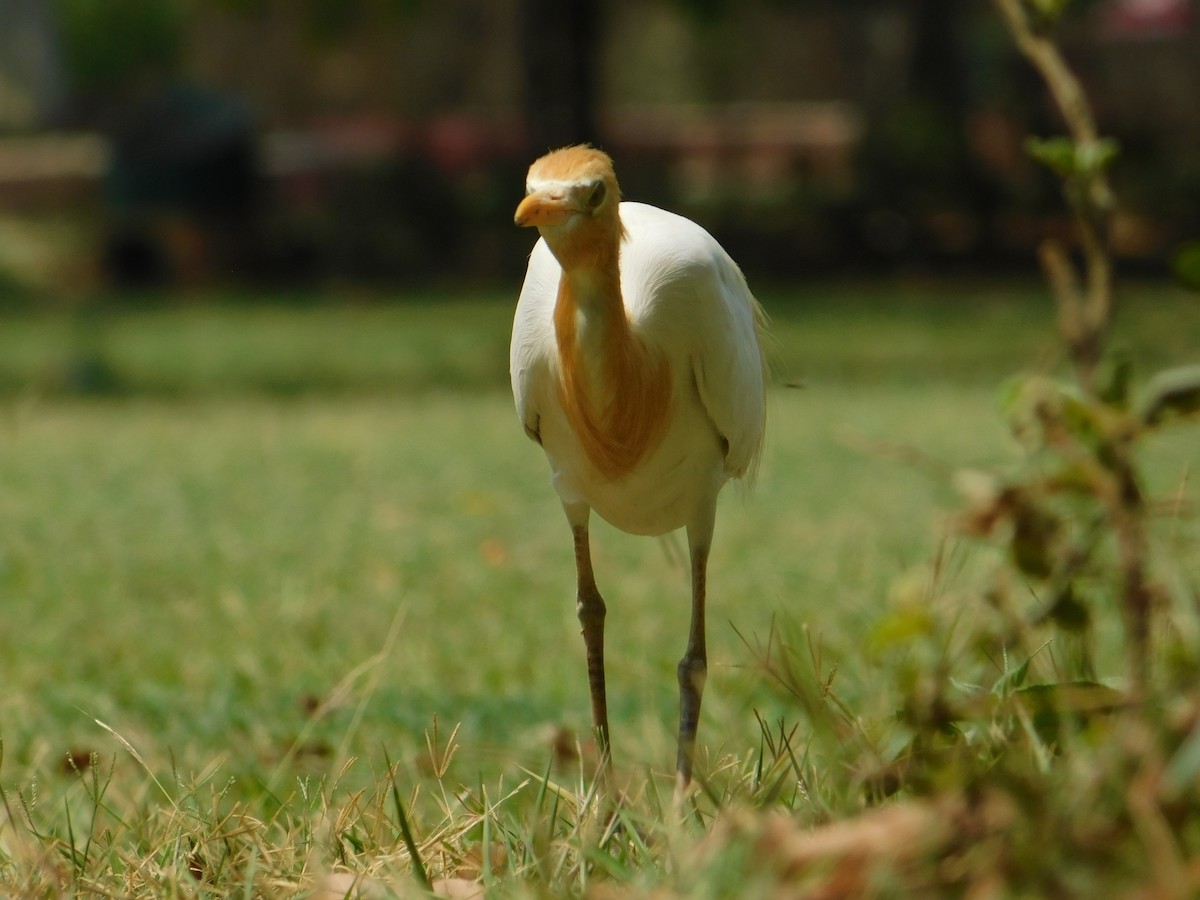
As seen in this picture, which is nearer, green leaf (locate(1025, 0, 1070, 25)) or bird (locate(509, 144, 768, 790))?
green leaf (locate(1025, 0, 1070, 25))

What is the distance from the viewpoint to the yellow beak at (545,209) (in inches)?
80.9

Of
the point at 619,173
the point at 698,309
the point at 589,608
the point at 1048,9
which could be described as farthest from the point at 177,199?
the point at 1048,9

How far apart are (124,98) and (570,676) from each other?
84.4 ft

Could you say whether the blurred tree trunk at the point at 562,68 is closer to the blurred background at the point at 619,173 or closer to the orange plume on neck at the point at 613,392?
the blurred background at the point at 619,173

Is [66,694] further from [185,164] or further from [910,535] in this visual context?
[185,164]

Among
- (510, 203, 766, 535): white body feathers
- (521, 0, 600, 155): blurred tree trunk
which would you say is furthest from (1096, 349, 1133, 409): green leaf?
(521, 0, 600, 155): blurred tree trunk

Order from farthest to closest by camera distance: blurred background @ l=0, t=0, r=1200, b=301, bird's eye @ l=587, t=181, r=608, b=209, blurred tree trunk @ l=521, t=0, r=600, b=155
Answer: blurred background @ l=0, t=0, r=1200, b=301
blurred tree trunk @ l=521, t=0, r=600, b=155
bird's eye @ l=587, t=181, r=608, b=209

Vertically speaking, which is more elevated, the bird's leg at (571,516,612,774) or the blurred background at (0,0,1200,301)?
the bird's leg at (571,516,612,774)

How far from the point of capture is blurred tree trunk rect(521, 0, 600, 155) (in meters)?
15.3

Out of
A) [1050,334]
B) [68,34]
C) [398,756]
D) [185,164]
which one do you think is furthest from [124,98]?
[398,756]

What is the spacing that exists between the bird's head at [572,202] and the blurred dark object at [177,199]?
1448 centimetres

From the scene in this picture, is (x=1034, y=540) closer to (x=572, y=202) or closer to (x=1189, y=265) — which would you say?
(x=1189, y=265)

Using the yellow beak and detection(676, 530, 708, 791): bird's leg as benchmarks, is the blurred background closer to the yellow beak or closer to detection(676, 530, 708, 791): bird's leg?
Answer: detection(676, 530, 708, 791): bird's leg

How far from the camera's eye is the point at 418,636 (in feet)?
13.5
